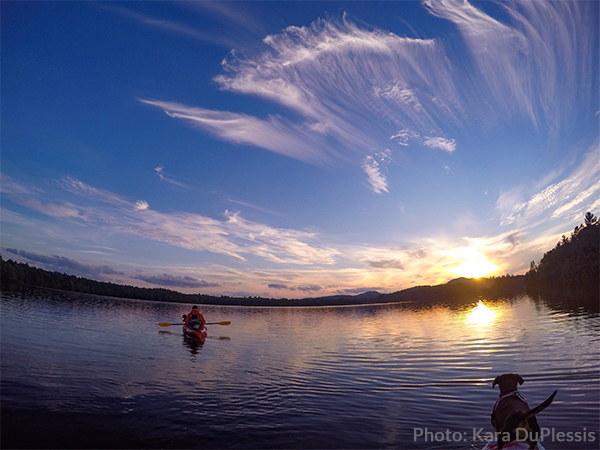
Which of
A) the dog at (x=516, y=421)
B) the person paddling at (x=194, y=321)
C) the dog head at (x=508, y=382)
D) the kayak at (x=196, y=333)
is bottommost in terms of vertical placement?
the kayak at (x=196, y=333)

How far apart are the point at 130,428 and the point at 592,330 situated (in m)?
31.2

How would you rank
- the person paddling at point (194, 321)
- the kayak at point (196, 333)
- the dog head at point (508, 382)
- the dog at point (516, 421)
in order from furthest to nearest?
the person paddling at point (194, 321), the kayak at point (196, 333), the dog head at point (508, 382), the dog at point (516, 421)

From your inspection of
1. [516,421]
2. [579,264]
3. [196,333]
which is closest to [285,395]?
[516,421]

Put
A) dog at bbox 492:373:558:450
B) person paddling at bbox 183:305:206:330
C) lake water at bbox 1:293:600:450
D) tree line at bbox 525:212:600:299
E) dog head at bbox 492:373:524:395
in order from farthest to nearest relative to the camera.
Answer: tree line at bbox 525:212:600:299 < person paddling at bbox 183:305:206:330 < lake water at bbox 1:293:600:450 < dog head at bbox 492:373:524:395 < dog at bbox 492:373:558:450

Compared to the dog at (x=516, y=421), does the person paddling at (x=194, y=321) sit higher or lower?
lower

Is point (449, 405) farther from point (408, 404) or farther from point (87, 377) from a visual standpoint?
point (87, 377)

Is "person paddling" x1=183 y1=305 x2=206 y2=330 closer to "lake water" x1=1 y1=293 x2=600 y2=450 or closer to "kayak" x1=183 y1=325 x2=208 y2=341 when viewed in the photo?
"kayak" x1=183 y1=325 x2=208 y2=341

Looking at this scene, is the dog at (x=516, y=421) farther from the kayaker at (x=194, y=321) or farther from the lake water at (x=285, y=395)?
the kayaker at (x=194, y=321)

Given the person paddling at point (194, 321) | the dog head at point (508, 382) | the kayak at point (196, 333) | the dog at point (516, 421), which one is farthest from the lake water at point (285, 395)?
the person paddling at point (194, 321)

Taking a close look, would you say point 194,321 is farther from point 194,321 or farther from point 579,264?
point 579,264

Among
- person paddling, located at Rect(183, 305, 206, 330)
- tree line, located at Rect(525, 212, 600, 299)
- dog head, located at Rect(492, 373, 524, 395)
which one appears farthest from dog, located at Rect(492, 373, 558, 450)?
tree line, located at Rect(525, 212, 600, 299)

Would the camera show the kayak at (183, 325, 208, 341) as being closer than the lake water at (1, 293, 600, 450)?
No

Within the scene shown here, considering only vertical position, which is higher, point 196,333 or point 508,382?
point 508,382

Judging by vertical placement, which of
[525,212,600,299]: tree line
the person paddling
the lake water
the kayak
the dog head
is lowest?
the kayak
